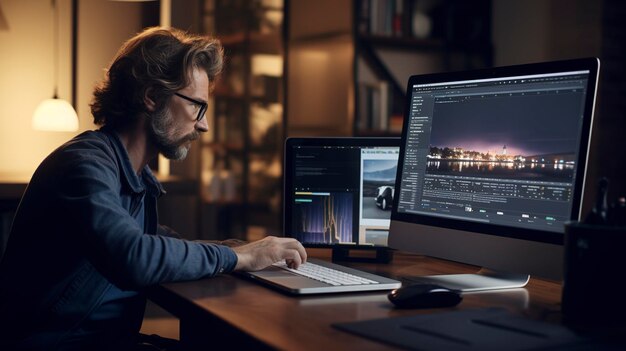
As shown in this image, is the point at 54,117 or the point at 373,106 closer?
the point at 373,106

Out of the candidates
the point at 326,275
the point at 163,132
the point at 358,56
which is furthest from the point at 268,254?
the point at 358,56

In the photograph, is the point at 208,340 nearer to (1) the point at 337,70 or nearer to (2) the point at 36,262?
(2) the point at 36,262

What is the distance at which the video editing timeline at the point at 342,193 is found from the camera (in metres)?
1.86

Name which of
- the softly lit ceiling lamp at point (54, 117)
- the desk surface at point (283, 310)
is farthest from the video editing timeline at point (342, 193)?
the softly lit ceiling lamp at point (54, 117)

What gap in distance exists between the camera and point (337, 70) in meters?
4.27

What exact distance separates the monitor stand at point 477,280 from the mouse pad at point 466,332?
0.88 feet

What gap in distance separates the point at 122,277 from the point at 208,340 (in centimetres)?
21

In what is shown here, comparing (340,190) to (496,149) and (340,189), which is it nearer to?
(340,189)

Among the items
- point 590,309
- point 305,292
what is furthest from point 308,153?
point 590,309

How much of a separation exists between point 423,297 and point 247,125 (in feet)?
11.7

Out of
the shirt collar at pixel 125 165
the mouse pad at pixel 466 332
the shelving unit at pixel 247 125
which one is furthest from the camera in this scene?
the shelving unit at pixel 247 125

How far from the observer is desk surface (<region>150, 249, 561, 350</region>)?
1.02 meters

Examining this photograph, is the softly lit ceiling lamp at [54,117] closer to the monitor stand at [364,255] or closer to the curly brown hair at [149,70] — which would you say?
the curly brown hair at [149,70]

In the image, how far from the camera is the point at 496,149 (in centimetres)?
144
